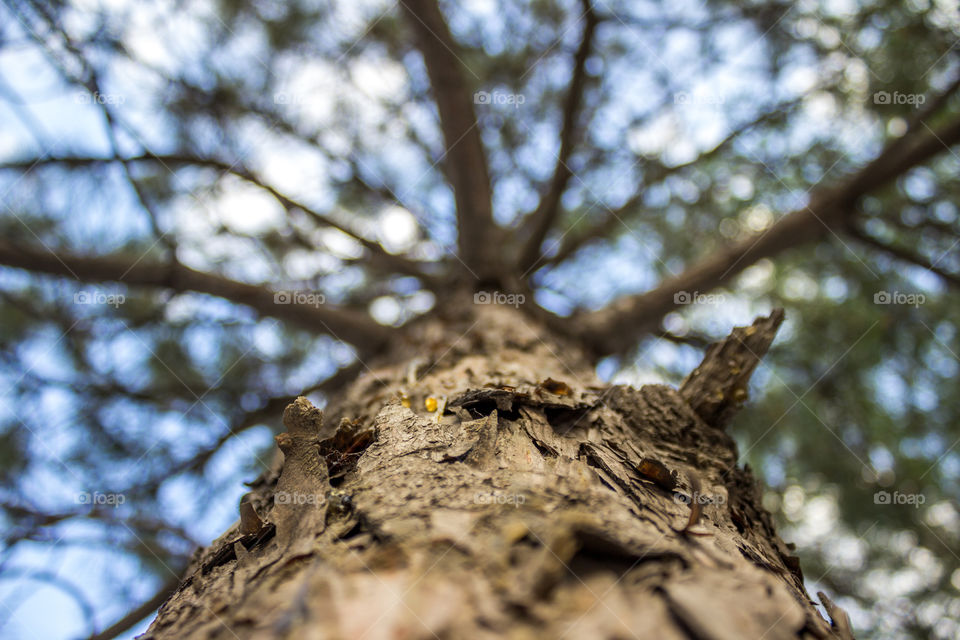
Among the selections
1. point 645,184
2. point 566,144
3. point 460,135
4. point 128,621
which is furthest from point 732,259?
point 128,621

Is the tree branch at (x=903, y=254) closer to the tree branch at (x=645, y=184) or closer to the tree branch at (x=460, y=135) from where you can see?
the tree branch at (x=645, y=184)

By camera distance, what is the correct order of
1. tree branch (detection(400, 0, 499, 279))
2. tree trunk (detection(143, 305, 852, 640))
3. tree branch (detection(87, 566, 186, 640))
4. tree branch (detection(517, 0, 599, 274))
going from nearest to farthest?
1. tree trunk (detection(143, 305, 852, 640))
2. tree branch (detection(87, 566, 186, 640))
3. tree branch (detection(400, 0, 499, 279))
4. tree branch (detection(517, 0, 599, 274))

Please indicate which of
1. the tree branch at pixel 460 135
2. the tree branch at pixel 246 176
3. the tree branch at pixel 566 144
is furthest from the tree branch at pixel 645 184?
the tree branch at pixel 246 176

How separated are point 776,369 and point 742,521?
8.28ft

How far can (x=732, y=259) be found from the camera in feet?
8.63

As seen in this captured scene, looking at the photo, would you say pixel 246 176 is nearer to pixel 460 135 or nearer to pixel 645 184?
pixel 460 135

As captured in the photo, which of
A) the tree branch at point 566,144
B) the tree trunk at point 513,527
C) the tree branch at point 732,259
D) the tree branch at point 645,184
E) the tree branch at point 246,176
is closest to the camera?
the tree trunk at point 513,527

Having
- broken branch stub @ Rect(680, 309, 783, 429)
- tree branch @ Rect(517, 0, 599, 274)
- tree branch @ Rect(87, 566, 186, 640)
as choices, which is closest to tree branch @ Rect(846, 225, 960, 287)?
tree branch @ Rect(517, 0, 599, 274)

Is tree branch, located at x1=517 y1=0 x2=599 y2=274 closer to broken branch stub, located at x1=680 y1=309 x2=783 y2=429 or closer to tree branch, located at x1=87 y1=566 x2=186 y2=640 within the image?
broken branch stub, located at x1=680 y1=309 x2=783 y2=429

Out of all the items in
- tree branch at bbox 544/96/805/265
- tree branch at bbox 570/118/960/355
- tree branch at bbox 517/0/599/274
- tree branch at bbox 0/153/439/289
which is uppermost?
tree branch at bbox 0/153/439/289

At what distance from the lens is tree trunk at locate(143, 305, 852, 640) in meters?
0.59

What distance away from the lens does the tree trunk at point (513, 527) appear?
0.59 m

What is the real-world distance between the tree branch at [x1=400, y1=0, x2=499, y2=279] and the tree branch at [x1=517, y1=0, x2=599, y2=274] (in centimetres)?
34

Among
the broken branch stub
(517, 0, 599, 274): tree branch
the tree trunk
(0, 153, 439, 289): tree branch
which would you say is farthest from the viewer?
(517, 0, 599, 274): tree branch
